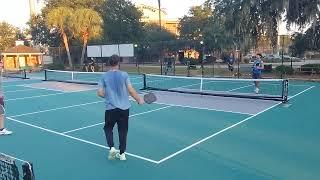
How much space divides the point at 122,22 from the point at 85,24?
18678 millimetres

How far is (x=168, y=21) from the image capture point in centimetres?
12712

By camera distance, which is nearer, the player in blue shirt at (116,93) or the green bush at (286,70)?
the player in blue shirt at (116,93)

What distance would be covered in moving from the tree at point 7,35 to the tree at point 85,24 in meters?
27.5

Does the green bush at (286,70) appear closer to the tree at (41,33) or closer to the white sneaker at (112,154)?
the white sneaker at (112,154)

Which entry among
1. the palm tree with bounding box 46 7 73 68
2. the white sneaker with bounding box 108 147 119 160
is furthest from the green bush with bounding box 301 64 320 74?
the palm tree with bounding box 46 7 73 68

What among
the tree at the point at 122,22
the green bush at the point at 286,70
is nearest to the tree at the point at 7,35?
the tree at the point at 122,22

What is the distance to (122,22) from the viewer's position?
192 feet

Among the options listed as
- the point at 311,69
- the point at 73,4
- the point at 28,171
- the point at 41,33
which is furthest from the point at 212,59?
the point at 28,171

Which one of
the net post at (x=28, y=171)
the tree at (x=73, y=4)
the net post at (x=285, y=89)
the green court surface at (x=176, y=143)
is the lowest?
the green court surface at (x=176, y=143)

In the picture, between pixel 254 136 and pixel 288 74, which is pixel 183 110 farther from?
pixel 288 74

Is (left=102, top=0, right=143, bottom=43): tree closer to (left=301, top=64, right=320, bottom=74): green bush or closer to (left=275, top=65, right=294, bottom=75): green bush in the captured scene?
(left=275, top=65, right=294, bottom=75): green bush

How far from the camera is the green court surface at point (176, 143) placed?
6.35 metres

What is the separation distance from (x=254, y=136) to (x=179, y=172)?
295cm

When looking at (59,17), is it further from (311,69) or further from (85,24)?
(311,69)
